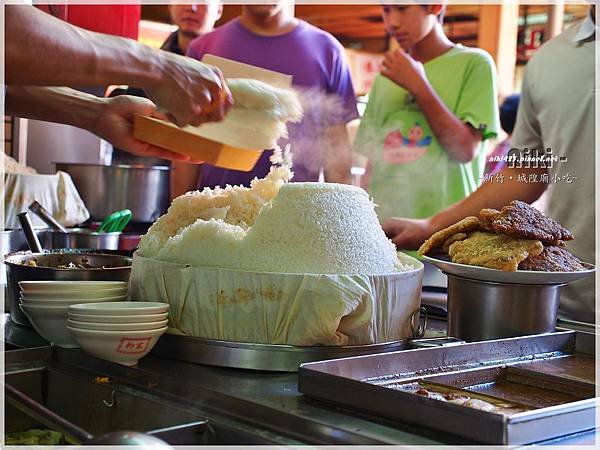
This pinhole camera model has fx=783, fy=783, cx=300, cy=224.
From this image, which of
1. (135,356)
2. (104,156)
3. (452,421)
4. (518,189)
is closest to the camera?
(452,421)

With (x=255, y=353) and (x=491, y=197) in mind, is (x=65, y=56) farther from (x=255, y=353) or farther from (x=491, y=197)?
(x=491, y=197)

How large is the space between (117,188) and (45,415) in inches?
96.6

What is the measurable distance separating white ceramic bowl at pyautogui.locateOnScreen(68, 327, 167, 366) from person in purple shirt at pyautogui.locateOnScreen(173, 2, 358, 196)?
2.21m

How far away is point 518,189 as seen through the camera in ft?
8.41

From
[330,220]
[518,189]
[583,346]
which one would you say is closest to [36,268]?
[330,220]

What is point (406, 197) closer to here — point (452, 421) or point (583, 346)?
point (583, 346)

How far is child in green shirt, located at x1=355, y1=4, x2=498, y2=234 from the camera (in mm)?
3459

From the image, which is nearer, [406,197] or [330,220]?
[330,220]

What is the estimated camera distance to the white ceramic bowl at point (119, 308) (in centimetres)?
133

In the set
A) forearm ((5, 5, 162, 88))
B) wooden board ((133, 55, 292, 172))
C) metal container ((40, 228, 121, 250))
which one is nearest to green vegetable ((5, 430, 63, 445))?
forearm ((5, 5, 162, 88))

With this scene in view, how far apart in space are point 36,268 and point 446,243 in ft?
2.81

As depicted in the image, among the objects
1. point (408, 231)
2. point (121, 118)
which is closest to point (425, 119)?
point (408, 231)

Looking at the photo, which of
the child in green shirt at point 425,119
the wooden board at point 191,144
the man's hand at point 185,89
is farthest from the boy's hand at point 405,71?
the man's hand at point 185,89

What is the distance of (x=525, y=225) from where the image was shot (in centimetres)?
156
